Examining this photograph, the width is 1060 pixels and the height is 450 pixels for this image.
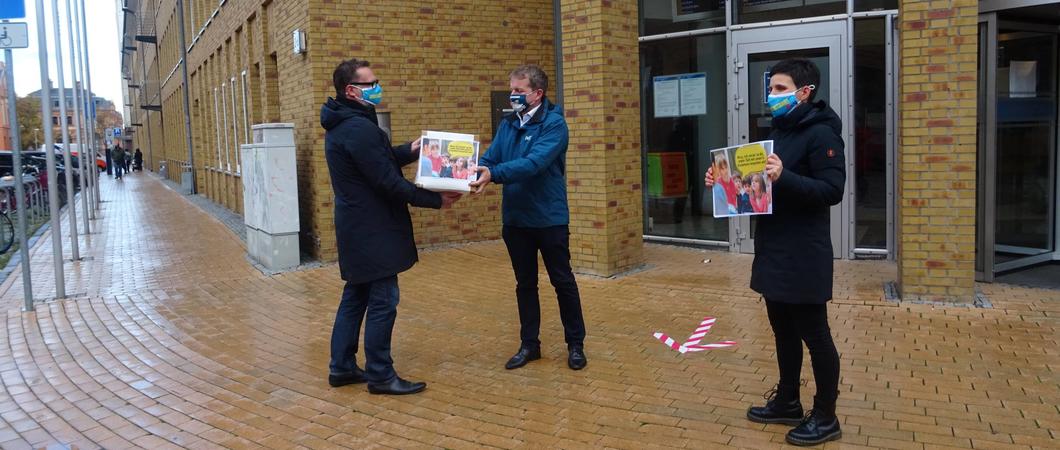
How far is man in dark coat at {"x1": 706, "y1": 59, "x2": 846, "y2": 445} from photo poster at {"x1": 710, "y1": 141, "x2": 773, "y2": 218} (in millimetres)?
71

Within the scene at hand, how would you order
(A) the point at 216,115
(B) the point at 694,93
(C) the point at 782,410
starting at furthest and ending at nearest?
(A) the point at 216,115 → (B) the point at 694,93 → (C) the point at 782,410

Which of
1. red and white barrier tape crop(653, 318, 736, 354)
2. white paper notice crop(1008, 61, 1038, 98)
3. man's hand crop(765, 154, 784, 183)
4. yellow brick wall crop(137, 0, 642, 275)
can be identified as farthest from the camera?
yellow brick wall crop(137, 0, 642, 275)

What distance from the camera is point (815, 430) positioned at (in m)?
4.28

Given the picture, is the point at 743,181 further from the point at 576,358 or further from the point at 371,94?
the point at 371,94

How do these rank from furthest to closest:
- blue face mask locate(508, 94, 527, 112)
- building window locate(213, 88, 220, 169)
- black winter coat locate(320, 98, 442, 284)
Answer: building window locate(213, 88, 220, 169)
blue face mask locate(508, 94, 527, 112)
black winter coat locate(320, 98, 442, 284)

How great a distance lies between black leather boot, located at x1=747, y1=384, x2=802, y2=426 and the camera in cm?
456

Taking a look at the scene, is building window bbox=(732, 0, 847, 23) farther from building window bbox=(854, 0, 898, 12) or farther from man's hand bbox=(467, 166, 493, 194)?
man's hand bbox=(467, 166, 493, 194)

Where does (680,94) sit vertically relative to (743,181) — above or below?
above

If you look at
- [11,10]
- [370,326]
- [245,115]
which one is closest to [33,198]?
[245,115]

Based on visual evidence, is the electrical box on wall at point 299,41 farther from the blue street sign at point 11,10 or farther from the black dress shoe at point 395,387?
the black dress shoe at point 395,387

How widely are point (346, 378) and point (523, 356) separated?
1129 millimetres

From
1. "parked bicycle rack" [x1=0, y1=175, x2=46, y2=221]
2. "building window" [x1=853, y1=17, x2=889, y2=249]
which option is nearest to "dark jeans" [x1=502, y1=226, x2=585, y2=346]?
"building window" [x1=853, y1=17, x2=889, y2=249]

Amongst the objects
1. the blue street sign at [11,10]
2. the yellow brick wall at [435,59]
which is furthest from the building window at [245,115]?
the blue street sign at [11,10]

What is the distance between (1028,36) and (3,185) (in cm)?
1396
